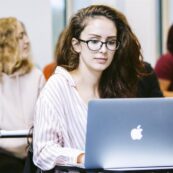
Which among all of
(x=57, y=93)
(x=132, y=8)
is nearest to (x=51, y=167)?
(x=57, y=93)

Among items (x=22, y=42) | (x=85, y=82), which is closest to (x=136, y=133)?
(x=85, y=82)

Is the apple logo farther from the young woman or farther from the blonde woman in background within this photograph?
the blonde woman in background

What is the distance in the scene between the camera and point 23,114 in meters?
2.82

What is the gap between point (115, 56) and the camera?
206 centimetres

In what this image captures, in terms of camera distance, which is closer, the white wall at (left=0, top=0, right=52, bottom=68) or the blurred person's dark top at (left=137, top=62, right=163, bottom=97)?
the blurred person's dark top at (left=137, top=62, right=163, bottom=97)

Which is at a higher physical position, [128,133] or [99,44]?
[99,44]

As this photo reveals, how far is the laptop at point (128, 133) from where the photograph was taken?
4.91ft

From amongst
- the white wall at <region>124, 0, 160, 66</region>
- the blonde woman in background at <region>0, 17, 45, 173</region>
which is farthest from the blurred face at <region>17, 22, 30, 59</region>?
the white wall at <region>124, 0, 160, 66</region>

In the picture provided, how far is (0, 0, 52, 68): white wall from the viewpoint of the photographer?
4227 millimetres

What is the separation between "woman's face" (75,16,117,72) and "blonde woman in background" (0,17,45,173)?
1.01m

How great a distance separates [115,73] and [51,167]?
1.94ft

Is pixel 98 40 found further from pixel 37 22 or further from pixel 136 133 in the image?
pixel 37 22

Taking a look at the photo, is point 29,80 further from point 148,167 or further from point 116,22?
point 148,167

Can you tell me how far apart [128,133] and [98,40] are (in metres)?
0.49
